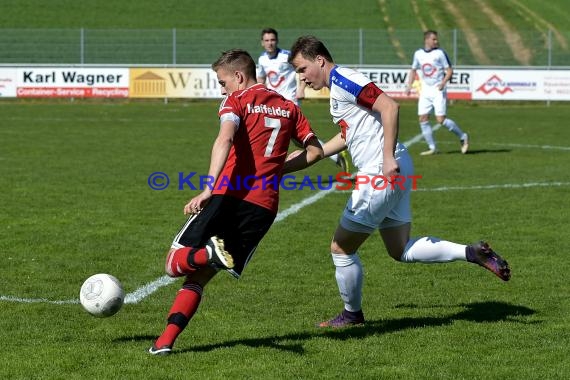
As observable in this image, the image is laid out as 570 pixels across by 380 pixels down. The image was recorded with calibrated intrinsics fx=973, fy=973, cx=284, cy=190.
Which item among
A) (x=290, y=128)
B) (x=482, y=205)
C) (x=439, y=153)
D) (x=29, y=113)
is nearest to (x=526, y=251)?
(x=482, y=205)

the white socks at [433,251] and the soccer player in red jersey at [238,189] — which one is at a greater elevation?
the soccer player in red jersey at [238,189]

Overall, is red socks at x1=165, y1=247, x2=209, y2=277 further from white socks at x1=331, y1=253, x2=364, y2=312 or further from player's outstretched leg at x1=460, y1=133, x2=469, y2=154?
player's outstretched leg at x1=460, y1=133, x2=469, y2=154

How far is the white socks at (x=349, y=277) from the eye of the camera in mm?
6590

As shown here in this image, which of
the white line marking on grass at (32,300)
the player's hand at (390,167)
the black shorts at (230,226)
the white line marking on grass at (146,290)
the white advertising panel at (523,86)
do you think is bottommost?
the white line marking on grass at (32,300)

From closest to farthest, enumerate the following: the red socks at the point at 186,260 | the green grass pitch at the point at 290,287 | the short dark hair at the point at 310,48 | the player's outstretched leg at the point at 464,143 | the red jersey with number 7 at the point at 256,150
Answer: the red socks at the point at 186,260, the green grass pitch at the point at 290,287, the red jersey with number 7 at the point at 256,150, the short dark hair at the point at 310,48, the player's outstretched leg at the point at 464,143

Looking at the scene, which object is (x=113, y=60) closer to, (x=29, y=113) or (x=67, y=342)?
(x=29, y=113)

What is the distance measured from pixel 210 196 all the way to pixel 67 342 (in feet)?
4.87

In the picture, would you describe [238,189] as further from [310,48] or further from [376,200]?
[310,48]

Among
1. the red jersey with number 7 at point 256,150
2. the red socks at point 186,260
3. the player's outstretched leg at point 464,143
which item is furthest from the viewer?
the player's outstretched leg at point 464,143

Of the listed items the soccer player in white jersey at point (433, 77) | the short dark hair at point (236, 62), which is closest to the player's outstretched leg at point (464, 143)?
the soccer player in white jersey at point (433, 77)

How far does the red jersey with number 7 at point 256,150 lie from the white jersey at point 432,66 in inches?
509

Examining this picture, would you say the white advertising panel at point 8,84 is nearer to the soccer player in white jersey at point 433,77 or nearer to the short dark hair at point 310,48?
the soccer player in white jersey at point 433,77

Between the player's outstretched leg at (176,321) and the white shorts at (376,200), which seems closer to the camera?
Answer: the player's outstretched leg at (176,321)

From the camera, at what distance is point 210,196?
18.4 ft
